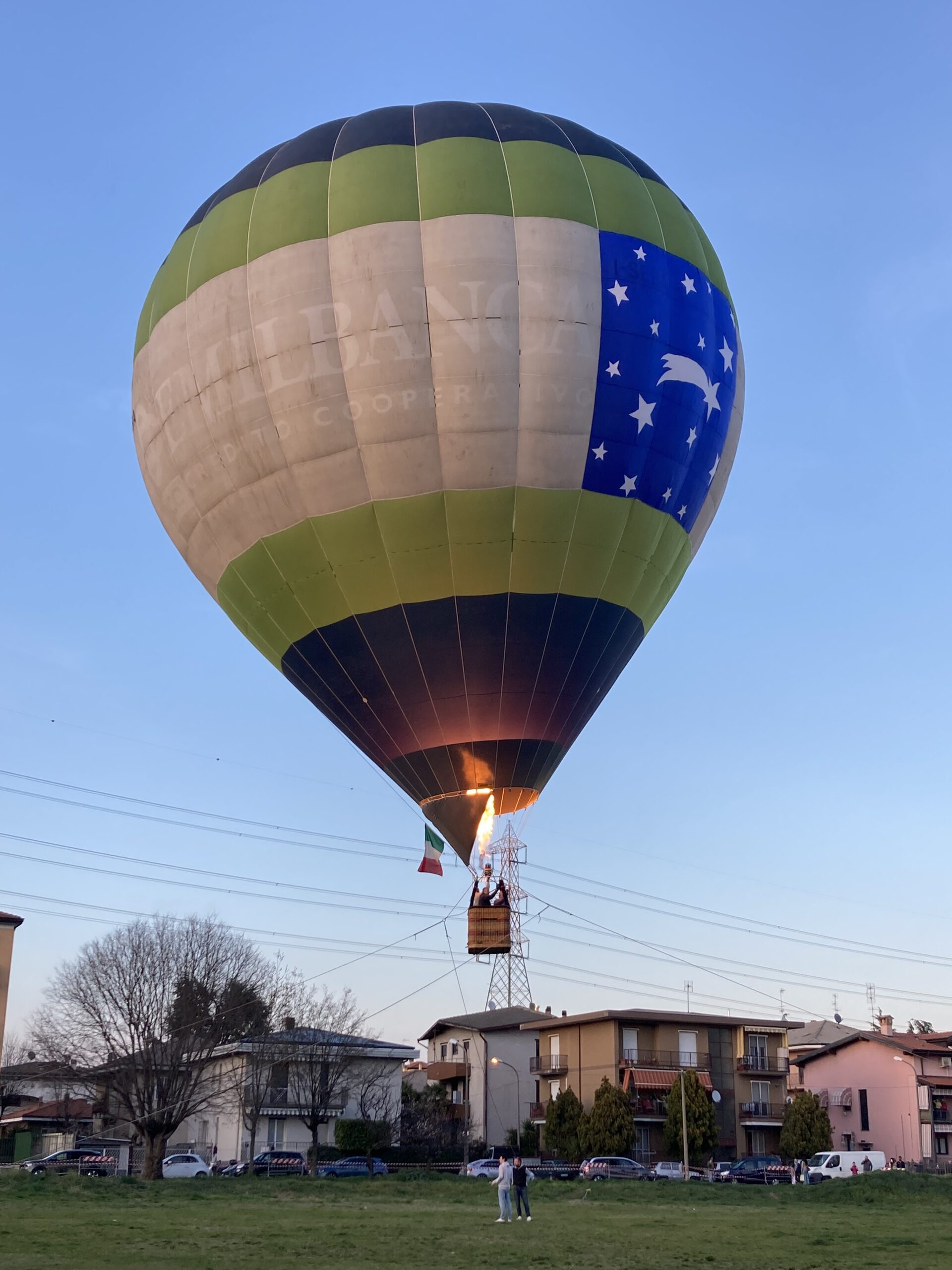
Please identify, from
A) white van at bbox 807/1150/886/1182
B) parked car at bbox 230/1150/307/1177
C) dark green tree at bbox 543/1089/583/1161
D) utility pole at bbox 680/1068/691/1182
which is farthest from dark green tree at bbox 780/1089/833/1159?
parked car at bbox 230/1150/307/1177

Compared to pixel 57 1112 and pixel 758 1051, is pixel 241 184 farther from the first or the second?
pixel 57 1112

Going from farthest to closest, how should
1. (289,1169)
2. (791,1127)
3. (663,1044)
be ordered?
(663,1044), (791,1127), (289,1169)

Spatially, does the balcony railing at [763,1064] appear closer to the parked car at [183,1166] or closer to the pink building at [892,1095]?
the pink building at [892,1095]

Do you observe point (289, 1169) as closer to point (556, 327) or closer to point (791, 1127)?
point (791, 1127)

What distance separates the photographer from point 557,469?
904 inches

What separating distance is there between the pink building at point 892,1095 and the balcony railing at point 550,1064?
1199cm

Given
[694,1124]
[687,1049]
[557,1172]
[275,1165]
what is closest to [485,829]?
[275,1165]

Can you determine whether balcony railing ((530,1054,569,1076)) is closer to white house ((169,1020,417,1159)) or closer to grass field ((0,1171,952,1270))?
white house ((169,1020,417,1159))

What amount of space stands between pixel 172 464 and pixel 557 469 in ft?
24.3

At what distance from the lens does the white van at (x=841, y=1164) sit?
4375 cm

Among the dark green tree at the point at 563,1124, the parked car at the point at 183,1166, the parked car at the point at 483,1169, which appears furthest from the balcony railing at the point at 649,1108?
the parked car at the point at 183,1166

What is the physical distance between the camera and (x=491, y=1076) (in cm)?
6462

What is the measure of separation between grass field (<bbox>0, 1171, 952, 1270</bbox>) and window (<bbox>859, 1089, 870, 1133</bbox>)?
3024 cm

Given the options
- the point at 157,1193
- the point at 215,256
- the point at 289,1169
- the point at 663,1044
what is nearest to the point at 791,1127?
the point at 663,1044
